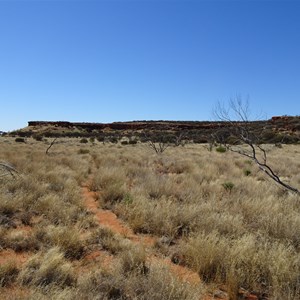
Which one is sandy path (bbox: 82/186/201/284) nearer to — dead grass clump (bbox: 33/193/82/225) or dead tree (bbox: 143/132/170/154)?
dead grass clump (bbox: 33/193/82/225)

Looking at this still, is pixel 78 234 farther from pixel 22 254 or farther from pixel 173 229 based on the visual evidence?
pixel 173 229

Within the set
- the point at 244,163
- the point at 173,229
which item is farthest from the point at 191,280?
the point at 244,163

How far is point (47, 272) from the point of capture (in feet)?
12.8

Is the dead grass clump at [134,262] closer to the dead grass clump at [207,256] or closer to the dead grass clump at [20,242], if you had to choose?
the dead grass clump at [207,256]

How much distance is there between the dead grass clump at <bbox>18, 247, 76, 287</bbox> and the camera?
374cm

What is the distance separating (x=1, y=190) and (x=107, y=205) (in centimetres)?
263

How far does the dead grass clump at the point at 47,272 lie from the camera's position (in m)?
3.74

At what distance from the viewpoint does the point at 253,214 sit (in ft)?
22.2

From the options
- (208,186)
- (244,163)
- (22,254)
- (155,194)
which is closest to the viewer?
(22,254)

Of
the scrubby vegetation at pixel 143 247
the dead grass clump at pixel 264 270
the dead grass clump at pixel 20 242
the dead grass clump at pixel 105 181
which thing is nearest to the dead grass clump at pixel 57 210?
the scrubby vegetation at pixel 143 247

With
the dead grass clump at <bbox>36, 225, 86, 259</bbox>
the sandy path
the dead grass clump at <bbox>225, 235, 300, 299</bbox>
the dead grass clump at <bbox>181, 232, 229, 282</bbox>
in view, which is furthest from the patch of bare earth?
the dead grass clump at <bbox>225, 235, 300, 299</bbox>

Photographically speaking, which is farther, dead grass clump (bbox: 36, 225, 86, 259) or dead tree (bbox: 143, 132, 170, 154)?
dead tree (bbox: 143, 132, 170, 154)

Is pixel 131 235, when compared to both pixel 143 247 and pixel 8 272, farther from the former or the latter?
pixel 8 272

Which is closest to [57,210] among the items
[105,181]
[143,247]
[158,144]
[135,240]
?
[135,240]
